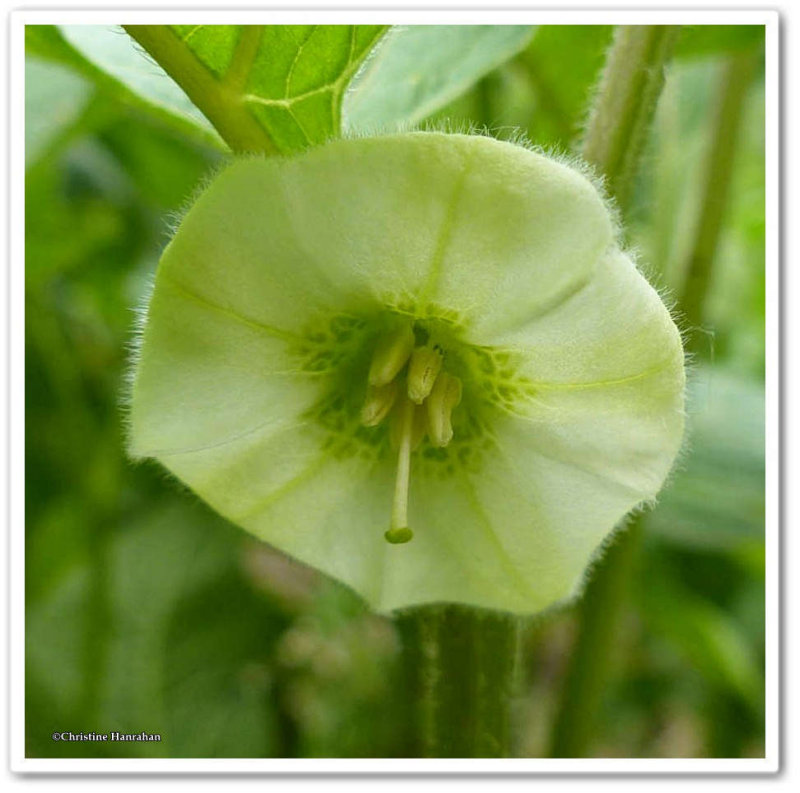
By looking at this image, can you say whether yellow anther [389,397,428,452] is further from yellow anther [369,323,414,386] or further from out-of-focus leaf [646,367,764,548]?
out-of-focus leaf [646,367,764,548]

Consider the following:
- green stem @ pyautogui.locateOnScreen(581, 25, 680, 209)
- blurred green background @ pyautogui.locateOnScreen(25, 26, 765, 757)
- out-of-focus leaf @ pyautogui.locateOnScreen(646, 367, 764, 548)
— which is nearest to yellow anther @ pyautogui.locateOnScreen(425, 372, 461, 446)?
green stem @ pyautogui.locateOnScreen(581, 25, 680, 209)

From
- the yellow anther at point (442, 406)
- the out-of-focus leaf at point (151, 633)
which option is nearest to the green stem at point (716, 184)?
the yellow anther at point (442, 406)

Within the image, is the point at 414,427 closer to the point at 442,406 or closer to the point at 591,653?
the point at 442,406

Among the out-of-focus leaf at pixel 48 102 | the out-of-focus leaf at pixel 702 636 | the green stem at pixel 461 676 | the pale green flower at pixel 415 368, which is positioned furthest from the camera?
the out-of-focus leaf at pixel 702 636

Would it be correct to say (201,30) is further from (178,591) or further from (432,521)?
(178,591)

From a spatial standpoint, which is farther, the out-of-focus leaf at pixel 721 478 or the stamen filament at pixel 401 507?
the out-of-focus leaf at pixel 721 478

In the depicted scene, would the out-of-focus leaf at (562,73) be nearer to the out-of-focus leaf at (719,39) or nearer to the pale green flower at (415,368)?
the out-of-focus leaf at (719,39)

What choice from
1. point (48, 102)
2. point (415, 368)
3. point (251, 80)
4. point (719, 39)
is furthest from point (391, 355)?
point (48, 102)
